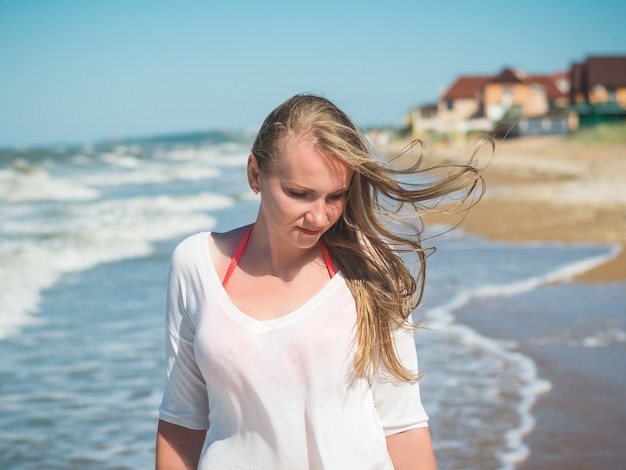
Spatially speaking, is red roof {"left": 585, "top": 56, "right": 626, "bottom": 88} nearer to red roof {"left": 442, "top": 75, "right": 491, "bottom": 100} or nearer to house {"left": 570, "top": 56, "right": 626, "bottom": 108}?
house {"left": 570, "top": 56, "right": 626, "bottom": 108}

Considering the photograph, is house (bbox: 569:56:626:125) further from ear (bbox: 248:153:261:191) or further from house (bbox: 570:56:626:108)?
ear (bbox: 248:153:261:191)

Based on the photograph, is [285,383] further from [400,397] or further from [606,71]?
[606,71]

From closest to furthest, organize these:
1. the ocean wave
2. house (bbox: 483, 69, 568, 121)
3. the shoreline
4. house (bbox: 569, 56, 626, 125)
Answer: the ocean wave < the shoreline < house (bbox: 569, 56, 626, 125) < house (bbox: 483, 69, 568, 121)

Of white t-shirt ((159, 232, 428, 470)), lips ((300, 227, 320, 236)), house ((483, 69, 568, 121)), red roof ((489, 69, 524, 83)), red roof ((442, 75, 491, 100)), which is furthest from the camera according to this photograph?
red roof ((442, 75, 491, 100))

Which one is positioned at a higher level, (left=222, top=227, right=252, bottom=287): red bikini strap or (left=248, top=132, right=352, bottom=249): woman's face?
(left=248, top=132, right=352, bottom=249): woman's face

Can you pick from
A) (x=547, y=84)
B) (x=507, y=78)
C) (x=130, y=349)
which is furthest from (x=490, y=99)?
(x=130, y=349)

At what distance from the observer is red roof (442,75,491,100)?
275 feet

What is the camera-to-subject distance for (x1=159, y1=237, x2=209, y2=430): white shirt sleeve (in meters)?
1.98

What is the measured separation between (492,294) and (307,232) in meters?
8.16

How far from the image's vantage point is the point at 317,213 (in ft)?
6.29

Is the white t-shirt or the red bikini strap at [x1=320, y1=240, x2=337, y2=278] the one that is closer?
the white t-shirt

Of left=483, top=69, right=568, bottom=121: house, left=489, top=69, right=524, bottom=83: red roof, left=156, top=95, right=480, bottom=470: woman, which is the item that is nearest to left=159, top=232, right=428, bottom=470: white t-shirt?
left=156, top=95, right=480, bottom=470: woman

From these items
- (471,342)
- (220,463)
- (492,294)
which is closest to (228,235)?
(220,463)

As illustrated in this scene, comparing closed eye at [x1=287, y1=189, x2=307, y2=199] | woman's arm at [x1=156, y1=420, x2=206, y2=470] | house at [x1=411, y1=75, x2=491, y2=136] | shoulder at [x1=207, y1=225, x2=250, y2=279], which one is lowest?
house at [x1=411, y1=75, x2=491, y2=136]
